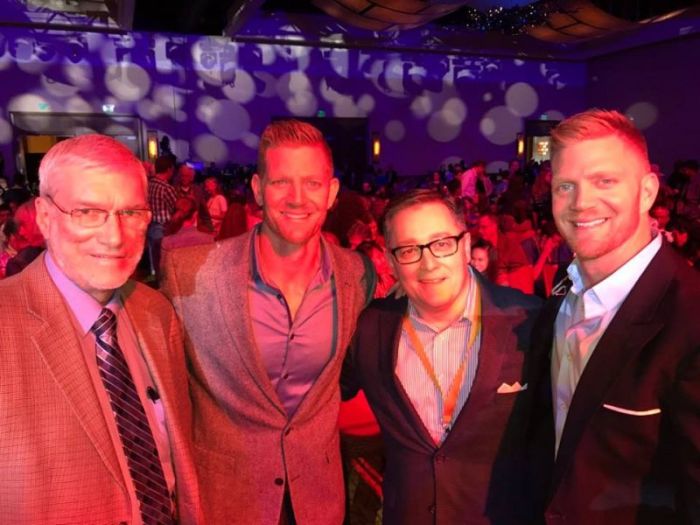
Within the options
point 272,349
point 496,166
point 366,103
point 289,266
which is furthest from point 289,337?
point 496,166

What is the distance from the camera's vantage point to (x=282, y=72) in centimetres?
1490

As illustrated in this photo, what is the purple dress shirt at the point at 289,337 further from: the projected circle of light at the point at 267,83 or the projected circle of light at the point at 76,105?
the projected circle of light at the point at 267,83

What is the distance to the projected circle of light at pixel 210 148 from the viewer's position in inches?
574

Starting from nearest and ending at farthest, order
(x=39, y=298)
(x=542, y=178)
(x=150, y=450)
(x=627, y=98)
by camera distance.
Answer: (x=39, y=298) → (x=150, y=450) → (x=542, y=178) → (x=627, y=98)

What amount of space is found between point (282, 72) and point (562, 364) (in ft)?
47.2

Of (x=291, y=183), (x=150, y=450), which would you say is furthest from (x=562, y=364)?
(x=150, y=450)

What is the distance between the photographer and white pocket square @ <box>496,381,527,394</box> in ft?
5.93

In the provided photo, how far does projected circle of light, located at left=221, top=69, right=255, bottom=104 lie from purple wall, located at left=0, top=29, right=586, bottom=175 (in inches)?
1.0

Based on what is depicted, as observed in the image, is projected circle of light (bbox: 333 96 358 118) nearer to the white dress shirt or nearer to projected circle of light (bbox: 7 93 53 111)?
projected circle of light (bbox: 7 93 53 111)

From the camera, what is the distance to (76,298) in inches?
61.3

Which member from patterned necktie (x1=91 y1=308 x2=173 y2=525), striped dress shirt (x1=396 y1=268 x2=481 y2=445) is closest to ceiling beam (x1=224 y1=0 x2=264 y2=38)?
striped dress shirt (x1=396 y1=268 x2=481 y2=445)

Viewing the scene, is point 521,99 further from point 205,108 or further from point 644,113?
point 205,108

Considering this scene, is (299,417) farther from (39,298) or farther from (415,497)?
(39,298)

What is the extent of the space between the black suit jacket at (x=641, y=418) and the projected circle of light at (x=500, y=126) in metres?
16.5
